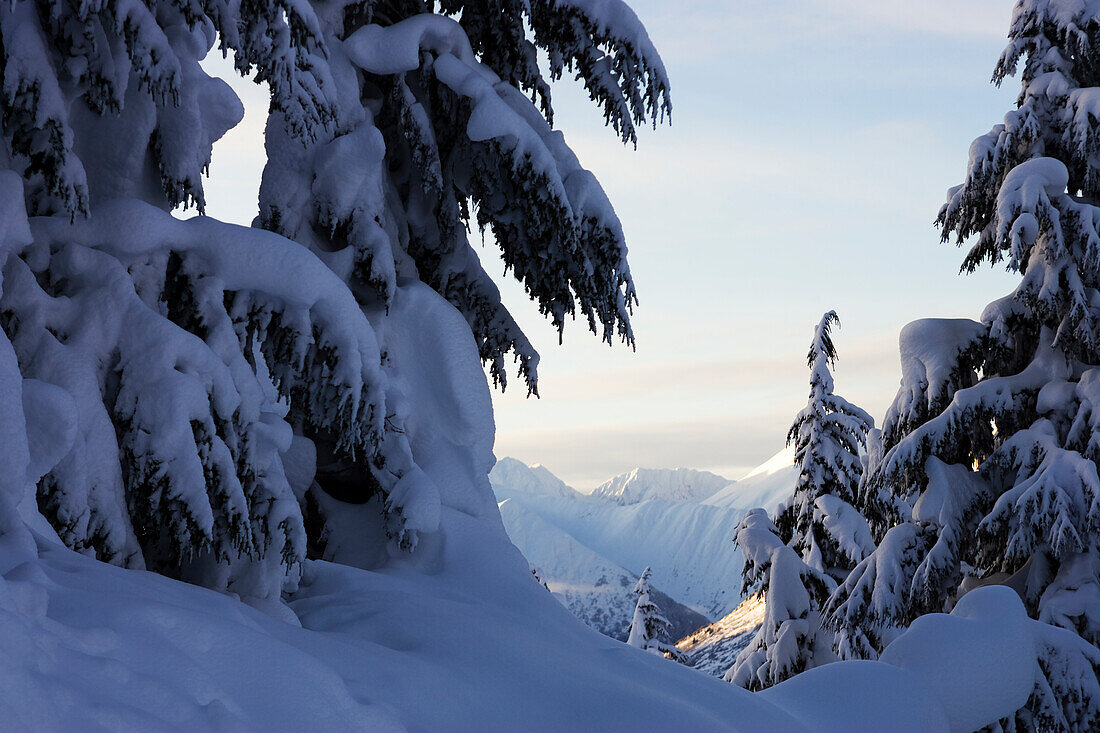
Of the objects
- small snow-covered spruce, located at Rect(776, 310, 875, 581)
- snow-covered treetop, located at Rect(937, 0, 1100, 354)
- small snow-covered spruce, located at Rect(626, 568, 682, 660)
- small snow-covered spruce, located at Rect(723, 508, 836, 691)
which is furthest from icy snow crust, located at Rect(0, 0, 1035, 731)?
small snow-covered spruce, located at Rect(626, 568, 682, 660)

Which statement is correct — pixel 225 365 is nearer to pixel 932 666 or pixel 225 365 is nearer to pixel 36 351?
pixel 36 351

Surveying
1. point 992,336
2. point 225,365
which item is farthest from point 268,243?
point 992,336

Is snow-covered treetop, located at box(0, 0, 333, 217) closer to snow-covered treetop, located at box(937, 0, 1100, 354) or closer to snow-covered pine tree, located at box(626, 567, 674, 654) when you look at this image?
snow-covered treetop, located at box(937, 0, 1100, 354)

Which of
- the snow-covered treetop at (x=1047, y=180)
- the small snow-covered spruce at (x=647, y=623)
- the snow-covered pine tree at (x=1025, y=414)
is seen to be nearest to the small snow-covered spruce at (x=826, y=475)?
the snow-covered pine tree at (x=1025, y=414)

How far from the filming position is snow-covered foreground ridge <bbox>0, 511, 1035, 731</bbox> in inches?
115

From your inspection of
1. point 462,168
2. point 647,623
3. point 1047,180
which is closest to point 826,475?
point 1047,180

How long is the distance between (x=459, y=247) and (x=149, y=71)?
3.55 m

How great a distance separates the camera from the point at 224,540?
4734mm

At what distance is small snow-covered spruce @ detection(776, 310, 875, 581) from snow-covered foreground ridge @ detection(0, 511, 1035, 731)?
970 cm

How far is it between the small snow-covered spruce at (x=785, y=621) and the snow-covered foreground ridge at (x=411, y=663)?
8943 millimetres

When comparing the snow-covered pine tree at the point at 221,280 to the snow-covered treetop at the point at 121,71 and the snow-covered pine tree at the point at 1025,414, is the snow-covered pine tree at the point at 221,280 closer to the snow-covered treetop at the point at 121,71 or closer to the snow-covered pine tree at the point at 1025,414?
the snow-covered treetop at the point at 121,71

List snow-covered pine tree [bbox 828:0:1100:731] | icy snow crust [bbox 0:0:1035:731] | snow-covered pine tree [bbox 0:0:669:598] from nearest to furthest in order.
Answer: icy snow crust [bbox 0:0:1035:731] → snow-covered pine tree [bbox 0:0:669:598] → snow-covered pine tree [bbox 828:0:1100:731]

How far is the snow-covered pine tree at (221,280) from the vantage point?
4168mm

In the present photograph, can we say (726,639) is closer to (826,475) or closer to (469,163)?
(826,475)
